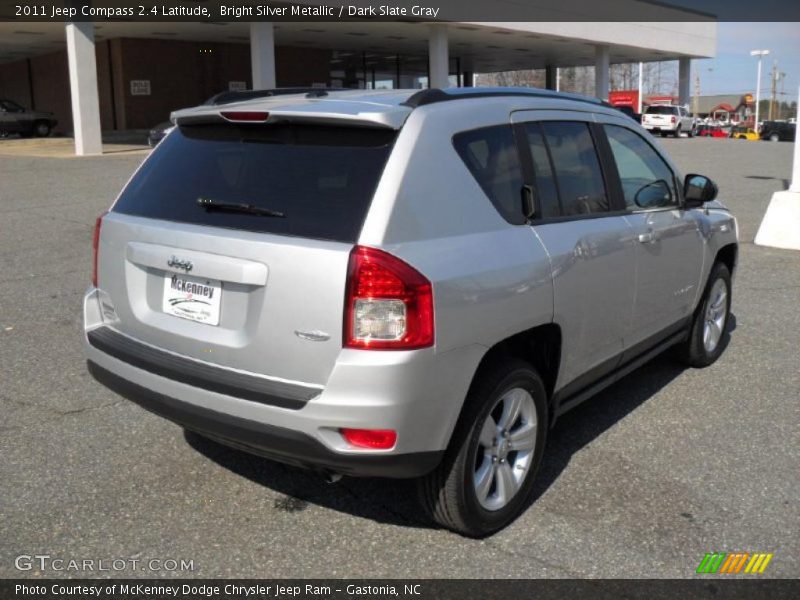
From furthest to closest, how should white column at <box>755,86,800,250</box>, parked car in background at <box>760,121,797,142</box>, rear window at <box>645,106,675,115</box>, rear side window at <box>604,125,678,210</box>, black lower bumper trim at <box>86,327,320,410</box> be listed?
parked car in background at <box>760,121,797,142</box>
rear window at <box>645,106,675,115</box>
white column at <box>755,86,800,250</box>
rear side window at <box>604,125,678,210</box>
black lower bumper trim at <box>86,327,320,410</box>

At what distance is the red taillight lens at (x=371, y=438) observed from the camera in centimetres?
293

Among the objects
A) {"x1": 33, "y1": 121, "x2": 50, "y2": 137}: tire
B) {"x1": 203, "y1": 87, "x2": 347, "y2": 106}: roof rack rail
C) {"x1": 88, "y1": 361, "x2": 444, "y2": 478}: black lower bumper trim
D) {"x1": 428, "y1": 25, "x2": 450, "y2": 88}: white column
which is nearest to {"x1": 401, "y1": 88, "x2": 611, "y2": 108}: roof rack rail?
{"x1": 203, "y1": 87, "x2": 347, "y2": 106}: roof rack rail

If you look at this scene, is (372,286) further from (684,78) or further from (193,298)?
(684,78)

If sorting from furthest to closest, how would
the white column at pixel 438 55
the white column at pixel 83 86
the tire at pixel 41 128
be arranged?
the tire at pixel 41 128 → the white column at pixel 438 55 → the white column at pixel 83 86

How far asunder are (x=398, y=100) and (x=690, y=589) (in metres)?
2.24

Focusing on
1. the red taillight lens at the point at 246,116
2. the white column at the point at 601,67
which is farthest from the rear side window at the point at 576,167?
the white column at the point at 601,67

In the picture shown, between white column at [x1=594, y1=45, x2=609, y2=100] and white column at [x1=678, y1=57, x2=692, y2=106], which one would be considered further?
white column at [x1=678, y1=57, x2=692, y2=106]

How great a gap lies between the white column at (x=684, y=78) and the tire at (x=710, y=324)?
47.6m

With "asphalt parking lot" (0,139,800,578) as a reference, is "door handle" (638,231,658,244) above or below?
above

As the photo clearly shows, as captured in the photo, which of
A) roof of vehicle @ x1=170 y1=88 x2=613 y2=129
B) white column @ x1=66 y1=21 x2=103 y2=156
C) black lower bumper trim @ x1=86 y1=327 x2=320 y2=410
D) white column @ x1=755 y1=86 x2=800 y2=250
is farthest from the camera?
white column @ x1=66 y1=21 x2=103 y2=156

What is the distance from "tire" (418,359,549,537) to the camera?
10.6 feet

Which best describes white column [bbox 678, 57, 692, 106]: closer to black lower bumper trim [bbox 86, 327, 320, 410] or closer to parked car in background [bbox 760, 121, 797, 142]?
parked car in background [bbox 760, 121, 797, 142]

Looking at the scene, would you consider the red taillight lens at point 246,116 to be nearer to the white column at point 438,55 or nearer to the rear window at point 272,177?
the rear window at point 272,177

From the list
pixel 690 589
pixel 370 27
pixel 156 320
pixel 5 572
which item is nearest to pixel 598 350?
pixel 690 589
